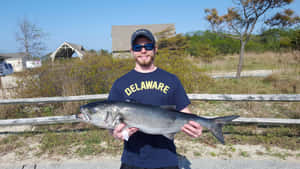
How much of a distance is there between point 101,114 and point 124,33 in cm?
2832

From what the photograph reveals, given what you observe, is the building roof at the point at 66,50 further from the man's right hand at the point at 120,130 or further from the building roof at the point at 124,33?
the man's right hand at the point at 120,130

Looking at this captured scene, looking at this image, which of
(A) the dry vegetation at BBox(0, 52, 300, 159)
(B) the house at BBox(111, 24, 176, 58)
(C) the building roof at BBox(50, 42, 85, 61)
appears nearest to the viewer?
(A) the dry vegetation at BBox(0, 52, 300, 159)

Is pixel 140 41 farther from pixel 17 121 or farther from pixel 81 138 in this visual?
pixel 17 121

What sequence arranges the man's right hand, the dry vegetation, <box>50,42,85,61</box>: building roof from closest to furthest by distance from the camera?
the man's right hand
the dry vegetation
<box>50,42,85,61</box>: building roof

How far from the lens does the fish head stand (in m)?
1.75

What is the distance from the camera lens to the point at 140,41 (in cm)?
207

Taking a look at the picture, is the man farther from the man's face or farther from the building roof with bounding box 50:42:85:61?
the building roof with bounding box 50:42:85:61

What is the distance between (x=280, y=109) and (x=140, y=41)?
6627 millimetres

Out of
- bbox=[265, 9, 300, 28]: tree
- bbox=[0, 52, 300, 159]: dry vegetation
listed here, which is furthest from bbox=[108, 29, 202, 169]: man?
bbox=[265, 9, 300, 28]: tree

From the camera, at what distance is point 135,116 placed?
5.67 feet

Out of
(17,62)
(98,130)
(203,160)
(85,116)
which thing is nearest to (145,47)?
(85,116)

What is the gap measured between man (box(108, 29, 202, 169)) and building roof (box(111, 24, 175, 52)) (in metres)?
25.5

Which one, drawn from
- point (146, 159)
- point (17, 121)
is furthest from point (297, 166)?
point (17, 121)

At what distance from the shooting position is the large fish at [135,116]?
1.73 m
